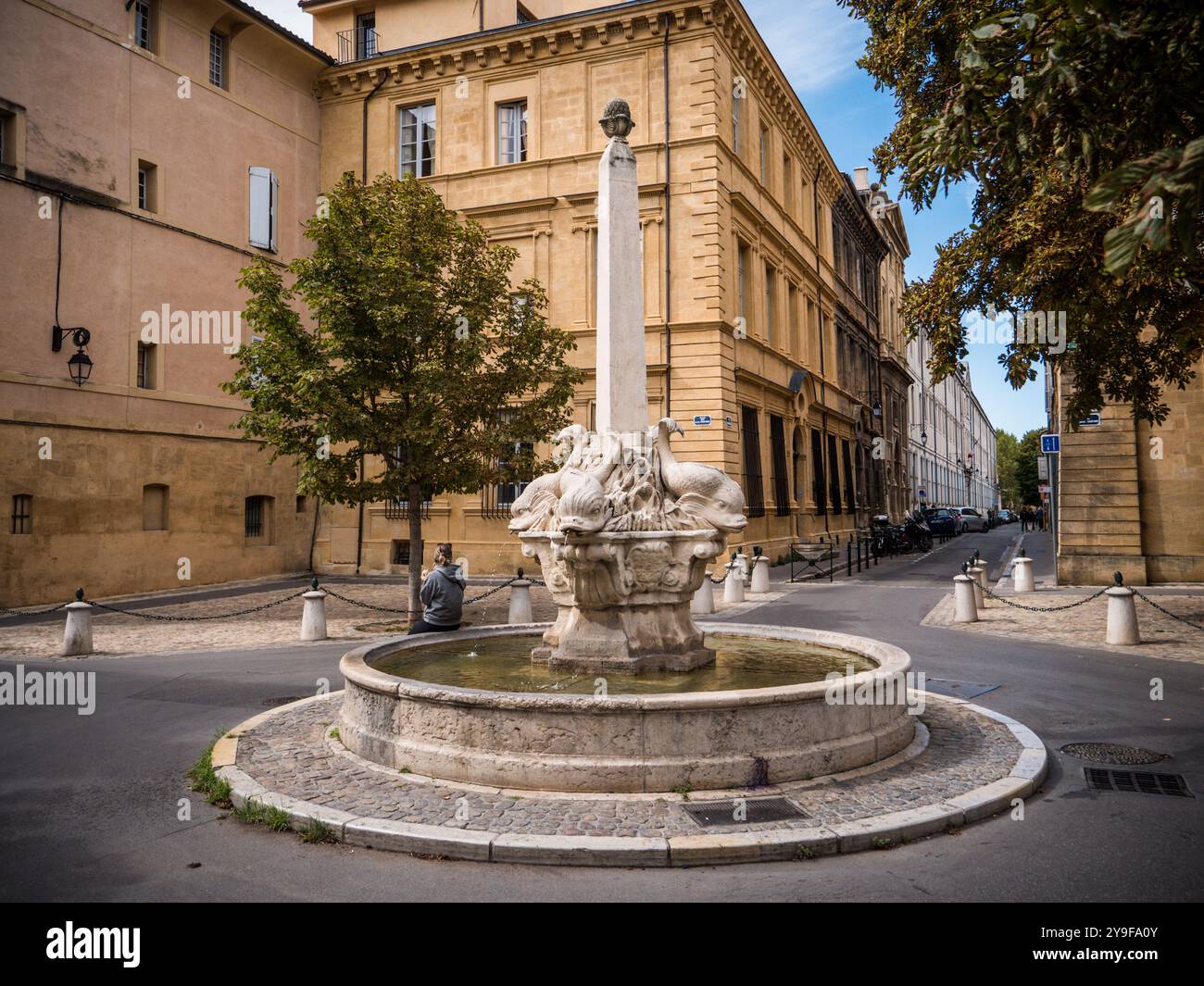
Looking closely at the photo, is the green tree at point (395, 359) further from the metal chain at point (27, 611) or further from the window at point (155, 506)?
the window at point (155, 506)

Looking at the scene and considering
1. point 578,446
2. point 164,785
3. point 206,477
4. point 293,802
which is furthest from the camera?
point 206,477

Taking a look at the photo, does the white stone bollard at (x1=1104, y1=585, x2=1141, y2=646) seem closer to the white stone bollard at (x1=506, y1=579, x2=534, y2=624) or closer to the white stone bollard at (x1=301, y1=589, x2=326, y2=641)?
the white stone bollard at (x1=506, y1=579, x2=534, y2=624)

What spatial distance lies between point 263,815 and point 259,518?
20.8 metres

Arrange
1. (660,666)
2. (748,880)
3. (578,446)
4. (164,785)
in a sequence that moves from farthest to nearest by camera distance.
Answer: (578,446) → (660,666) → (164,785) → (748,880)

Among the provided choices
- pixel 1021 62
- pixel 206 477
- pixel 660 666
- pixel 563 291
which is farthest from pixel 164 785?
pixel 563 291

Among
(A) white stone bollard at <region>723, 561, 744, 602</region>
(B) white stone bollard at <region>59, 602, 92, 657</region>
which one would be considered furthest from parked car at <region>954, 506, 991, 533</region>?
(B) white stone bollard at <region>59, 602, 92, 657</region>

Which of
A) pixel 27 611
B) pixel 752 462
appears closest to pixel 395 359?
pixel 27 611

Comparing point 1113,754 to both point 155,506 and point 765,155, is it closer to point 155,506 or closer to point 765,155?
point 155,506

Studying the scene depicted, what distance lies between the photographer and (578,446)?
7.89 metres

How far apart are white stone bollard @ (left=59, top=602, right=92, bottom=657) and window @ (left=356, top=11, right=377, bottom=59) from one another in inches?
940

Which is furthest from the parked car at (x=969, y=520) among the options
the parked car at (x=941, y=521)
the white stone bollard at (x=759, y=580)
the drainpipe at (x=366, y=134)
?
the drainpipe at (x=366, y=134)

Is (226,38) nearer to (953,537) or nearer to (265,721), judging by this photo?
(265,721)

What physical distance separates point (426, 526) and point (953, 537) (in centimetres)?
3375

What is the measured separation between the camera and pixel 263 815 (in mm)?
5168
